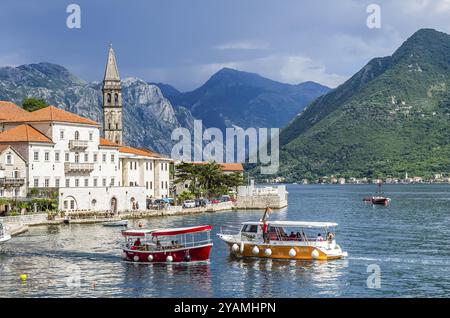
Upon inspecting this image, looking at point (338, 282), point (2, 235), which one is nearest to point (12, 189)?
point (2, 235)

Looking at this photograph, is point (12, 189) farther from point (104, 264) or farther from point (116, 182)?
point (104, 264)

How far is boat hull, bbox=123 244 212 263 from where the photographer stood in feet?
188

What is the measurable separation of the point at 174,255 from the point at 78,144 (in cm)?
4973

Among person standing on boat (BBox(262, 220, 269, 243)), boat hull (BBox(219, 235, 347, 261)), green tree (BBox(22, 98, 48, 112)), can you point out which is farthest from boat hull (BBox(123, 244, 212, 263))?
green tree (BBox(22, 98, 48, 112))

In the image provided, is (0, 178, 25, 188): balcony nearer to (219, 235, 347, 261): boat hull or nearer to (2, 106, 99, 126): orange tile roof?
(2, 106, 99, 126): orange tile roof

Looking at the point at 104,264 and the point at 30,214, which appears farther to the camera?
the point at 30,214

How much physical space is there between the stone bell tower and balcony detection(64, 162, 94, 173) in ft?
120

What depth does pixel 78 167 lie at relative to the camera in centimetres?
10319

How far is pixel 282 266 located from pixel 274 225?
5.67m

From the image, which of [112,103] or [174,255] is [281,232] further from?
[112,103]

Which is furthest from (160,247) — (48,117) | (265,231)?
(48,117)
